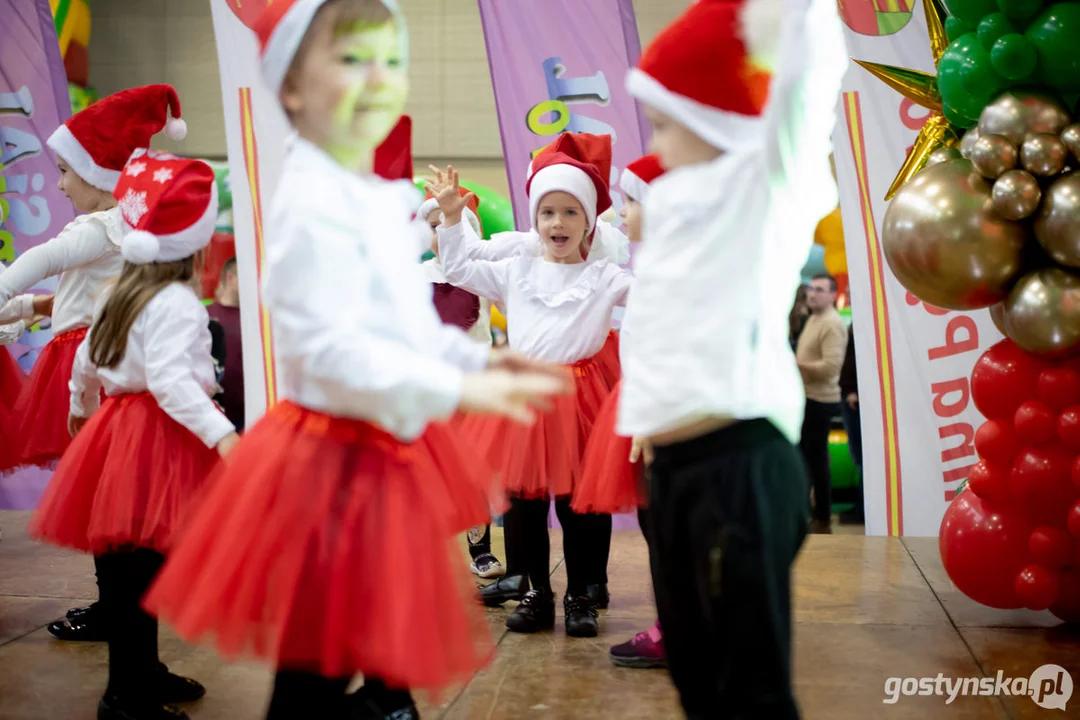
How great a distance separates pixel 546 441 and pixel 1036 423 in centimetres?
147

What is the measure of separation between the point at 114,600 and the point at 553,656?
1.26m

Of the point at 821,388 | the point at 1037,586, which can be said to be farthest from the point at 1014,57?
the point at 821,388

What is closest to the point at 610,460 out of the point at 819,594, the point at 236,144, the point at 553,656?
the point at 553,656

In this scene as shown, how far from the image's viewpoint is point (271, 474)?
1.73m

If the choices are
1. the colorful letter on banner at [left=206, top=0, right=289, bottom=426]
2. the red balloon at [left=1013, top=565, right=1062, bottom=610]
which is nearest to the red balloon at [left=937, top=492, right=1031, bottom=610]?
the red balloon at [left=1013, top=565, right=1062, bottom=610]

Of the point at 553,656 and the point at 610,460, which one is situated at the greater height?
the point at 610,460

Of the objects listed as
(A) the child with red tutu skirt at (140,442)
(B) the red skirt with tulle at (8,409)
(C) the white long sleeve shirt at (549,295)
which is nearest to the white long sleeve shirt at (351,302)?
(A) the child with red tutu skirt at (140,442)

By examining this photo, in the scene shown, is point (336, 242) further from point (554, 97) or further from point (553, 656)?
point (554, 97)

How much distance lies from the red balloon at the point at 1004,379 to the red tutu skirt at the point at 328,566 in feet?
6.91

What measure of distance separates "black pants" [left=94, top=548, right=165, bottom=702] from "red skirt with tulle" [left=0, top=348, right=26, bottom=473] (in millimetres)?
1308

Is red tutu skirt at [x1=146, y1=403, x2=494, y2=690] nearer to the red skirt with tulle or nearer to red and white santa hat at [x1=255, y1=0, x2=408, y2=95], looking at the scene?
red and white santa hat at [x1=255, y1=0, x2=408, y2=95]

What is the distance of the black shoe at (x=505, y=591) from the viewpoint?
3703 millimetres

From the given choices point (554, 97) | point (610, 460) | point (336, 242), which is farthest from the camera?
point (554, 97)

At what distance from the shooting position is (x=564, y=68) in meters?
5.39
